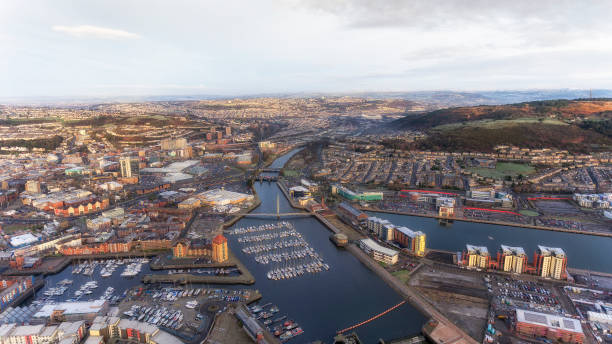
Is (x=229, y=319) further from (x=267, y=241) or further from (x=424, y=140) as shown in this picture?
(x=424, y=140)

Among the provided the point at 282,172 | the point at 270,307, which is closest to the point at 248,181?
the point at 282,172

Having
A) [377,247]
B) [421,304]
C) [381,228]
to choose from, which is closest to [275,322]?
[421,304]

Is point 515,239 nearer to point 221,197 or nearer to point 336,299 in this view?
point 336,299

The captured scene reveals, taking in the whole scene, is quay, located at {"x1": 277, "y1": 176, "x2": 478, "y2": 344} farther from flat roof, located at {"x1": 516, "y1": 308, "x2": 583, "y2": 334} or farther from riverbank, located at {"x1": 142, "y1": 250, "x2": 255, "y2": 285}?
riverbank, located at {"x1": 142, "y1": 250, "x2": 255, "y2": 285}

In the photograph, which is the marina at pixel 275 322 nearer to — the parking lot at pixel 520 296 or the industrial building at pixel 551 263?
the parking lot at pixel 520 296

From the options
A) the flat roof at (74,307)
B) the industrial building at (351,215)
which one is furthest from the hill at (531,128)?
the flat roof at (74,307)

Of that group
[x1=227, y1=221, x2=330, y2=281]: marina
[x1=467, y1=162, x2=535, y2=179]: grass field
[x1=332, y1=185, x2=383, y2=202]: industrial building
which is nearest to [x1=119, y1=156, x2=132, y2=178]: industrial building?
[x1=227, y1=221, x2=330, y2=281]: marina
